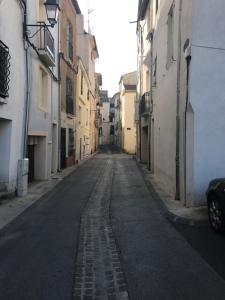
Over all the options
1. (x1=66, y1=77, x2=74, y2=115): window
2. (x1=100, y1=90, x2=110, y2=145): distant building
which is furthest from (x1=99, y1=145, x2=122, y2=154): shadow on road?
(x1=66, y1=77, x2=74, y2=115): window

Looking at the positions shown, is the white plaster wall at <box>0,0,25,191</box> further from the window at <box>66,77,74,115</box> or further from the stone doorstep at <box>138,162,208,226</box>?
the window at <box>66,77,74,115</box>

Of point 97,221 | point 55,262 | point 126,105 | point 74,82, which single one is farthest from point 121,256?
point 126,105

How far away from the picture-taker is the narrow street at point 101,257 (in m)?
4.73

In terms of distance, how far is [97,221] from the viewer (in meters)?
8.76

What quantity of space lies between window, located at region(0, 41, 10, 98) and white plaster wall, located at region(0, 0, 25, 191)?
25 cm

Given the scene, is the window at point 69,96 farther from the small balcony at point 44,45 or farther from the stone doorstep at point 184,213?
the stone doorstep at point 184,213

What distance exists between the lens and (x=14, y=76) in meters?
11.4

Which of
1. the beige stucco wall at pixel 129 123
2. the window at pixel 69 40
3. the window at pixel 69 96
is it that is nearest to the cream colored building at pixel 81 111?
the window at pixel 69 40

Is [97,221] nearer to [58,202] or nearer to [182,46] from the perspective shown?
[58,202]

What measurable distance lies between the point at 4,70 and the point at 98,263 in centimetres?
598

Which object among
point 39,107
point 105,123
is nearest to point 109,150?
point 105,123

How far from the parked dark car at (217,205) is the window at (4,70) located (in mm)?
5105

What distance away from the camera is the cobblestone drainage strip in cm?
470

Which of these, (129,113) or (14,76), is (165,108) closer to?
(14,76)
